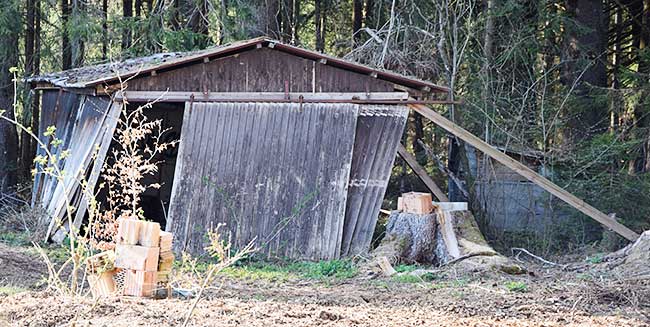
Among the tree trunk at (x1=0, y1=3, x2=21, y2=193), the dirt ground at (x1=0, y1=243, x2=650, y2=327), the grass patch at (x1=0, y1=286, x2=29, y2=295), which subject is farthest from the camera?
the tree trunk at (x1=0, y1=3, x2=21, y2=193)

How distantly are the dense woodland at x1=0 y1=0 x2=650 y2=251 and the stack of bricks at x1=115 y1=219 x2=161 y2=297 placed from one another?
8116 mm

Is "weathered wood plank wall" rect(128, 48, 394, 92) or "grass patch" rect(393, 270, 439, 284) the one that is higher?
"weathered wood plank wall" rect(128, 48, 394, 92)

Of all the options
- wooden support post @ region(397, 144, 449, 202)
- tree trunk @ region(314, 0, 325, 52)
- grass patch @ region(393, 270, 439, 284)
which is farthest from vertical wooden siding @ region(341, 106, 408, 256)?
tree trunk @ region(314, 0, 325, 52)

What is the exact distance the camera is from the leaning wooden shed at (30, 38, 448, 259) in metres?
11.6

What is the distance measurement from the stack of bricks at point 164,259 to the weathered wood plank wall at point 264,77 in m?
6.47

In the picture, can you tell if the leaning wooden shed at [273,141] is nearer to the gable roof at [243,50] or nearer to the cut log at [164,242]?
the gable roof at [243,50]

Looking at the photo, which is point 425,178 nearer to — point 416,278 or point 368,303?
point 416,278

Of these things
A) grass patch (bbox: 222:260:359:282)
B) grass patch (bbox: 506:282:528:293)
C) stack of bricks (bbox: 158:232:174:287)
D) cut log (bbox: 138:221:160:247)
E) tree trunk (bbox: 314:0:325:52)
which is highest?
tree trunk (bbox: 314:0:325:52)

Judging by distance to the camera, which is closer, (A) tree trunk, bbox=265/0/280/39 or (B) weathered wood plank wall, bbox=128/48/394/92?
(B) weathered wood plank wall, bbox=128/48/394/92

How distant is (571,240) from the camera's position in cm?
1367

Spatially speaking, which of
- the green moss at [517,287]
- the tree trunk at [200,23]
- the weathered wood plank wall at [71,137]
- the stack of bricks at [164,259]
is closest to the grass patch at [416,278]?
the green moss at [517,287]

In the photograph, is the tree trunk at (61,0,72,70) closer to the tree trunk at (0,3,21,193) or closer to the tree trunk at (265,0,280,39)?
the tree trunk at (0,3,21,193)

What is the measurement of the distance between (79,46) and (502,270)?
42.2 ft

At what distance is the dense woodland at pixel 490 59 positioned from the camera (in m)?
14.5
